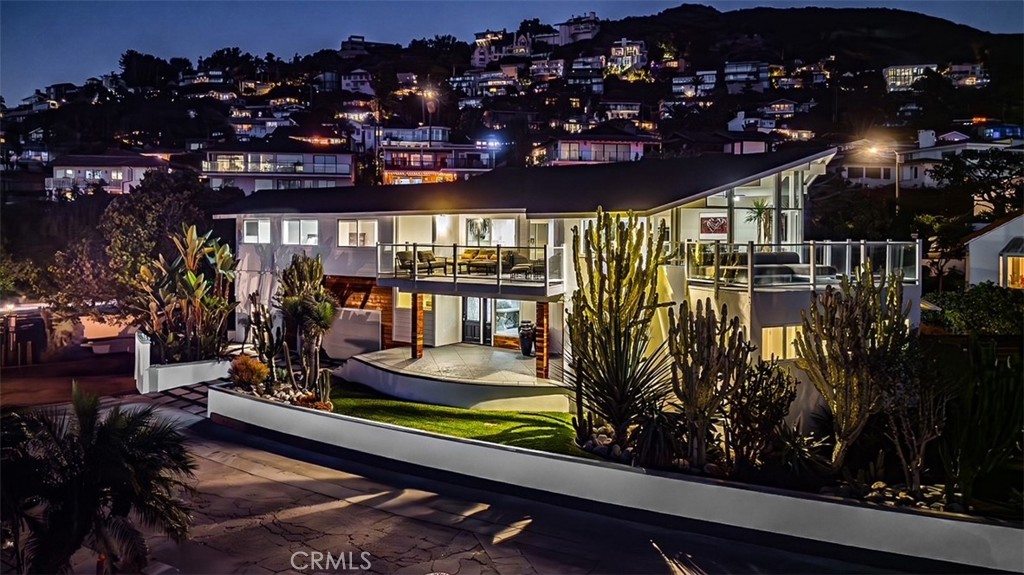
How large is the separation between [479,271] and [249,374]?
6.68 m

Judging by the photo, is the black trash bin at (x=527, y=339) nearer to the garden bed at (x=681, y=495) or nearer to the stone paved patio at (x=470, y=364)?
the stone paved patio at (x=470, y=364)

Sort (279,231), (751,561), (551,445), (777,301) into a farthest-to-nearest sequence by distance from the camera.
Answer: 1. (279,231)
2. (777,301)
3. (551,445)
4. (751,561)

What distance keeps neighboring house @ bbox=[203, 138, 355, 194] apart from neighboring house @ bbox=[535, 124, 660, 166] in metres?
16.2

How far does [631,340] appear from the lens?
13539mm

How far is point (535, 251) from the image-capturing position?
64.2 ft

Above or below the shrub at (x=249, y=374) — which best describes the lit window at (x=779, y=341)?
above

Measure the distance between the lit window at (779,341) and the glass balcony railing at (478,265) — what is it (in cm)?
542

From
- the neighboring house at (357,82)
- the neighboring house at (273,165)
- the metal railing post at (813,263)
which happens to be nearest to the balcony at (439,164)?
the neighboring house at (273,165)

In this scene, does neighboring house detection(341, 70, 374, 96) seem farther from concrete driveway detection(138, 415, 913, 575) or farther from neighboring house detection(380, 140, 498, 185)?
concrete driveway detection(138, 415, 913, 575)

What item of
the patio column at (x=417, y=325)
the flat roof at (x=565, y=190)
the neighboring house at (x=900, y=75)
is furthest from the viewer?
the neighboring house at (x=900, y=75)

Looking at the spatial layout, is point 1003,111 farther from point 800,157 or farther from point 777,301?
point 777,301

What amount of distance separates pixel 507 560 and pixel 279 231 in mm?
18806

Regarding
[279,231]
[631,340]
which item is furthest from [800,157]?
[279,231]

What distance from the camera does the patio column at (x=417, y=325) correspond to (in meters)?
19.6
